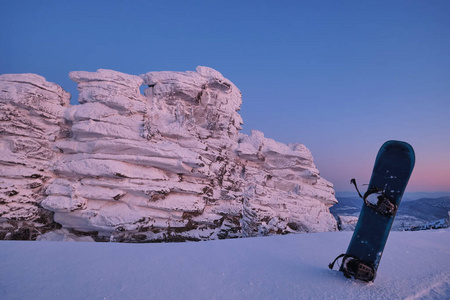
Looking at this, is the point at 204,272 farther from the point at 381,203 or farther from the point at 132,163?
the point at 132,163

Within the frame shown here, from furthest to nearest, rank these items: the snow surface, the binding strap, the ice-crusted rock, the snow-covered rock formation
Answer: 1. the snow-covered rock formation
2. the ice-crusted rock
3. the binding strap
4. the snow surface

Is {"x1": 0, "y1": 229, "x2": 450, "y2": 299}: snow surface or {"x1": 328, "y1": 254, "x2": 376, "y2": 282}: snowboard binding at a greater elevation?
{"x1": 328, "y1": 254, "x2": 376, "y2": 282}: snowboard binding

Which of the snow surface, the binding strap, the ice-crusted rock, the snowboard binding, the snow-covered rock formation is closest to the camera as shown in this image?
the snow surface

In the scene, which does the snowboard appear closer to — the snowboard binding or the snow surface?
the snowboard binding

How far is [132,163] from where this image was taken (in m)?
12.4

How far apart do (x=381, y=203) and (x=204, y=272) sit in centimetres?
263

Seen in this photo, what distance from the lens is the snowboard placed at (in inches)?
106

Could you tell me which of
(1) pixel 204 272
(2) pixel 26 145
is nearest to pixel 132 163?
(2) pixel 26 145

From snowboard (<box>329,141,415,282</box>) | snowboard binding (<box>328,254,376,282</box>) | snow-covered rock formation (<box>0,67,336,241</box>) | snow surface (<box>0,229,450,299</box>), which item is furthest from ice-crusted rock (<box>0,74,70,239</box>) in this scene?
snowboard (<box>329,141,415,282</box>)

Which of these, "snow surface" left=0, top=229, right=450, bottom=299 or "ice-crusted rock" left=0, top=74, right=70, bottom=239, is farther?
"ice-crusted rock" left=0, top=74, right=70, bottom=239

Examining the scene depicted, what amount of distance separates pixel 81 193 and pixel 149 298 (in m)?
11.7

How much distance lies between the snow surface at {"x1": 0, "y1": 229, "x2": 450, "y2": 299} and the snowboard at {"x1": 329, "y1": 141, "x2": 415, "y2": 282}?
0.29 metres

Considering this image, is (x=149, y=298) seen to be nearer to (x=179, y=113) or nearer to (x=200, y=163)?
(x=200, y=163)

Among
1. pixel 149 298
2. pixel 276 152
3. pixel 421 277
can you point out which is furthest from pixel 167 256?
pixel 276 152
